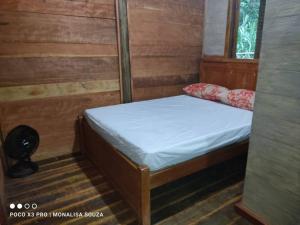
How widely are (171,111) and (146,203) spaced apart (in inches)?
45.1

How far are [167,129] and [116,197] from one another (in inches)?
29.4

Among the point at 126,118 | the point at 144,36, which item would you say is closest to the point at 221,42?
the point at 144,36

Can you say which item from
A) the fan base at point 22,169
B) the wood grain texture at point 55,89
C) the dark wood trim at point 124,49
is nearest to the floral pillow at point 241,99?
the dark wood trim at point 124,49

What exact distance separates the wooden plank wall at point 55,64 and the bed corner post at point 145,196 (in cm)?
147

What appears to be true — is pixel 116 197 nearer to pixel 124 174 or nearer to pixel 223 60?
pixel 124 174

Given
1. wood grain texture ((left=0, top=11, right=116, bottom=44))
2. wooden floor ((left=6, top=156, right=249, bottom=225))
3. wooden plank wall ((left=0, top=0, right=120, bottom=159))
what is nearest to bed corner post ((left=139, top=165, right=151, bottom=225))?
wooden floor ((left=6, top=156, right=249, bottom=225))

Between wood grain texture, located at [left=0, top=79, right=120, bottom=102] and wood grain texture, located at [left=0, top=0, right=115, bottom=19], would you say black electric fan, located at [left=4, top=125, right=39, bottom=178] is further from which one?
wood grain texture, located at [left=0, top=0, right=115, bottom=19]

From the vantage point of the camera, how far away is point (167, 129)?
6.22 ft

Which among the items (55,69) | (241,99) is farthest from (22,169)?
(241,99)

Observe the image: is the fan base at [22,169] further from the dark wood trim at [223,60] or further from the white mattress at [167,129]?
the dark wood trim at [223,60]

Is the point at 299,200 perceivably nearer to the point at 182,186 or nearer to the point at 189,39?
the point at 182,186

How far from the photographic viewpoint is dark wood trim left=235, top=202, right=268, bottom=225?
Answer: 1.59 metres

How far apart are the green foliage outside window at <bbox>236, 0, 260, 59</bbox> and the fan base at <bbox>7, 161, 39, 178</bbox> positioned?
9.54 ft

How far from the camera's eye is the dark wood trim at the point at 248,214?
159cm
